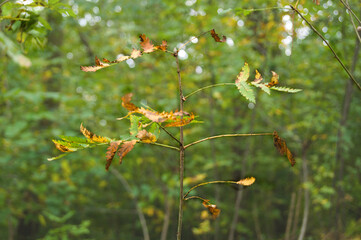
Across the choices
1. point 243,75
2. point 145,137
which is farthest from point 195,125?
point 145,137

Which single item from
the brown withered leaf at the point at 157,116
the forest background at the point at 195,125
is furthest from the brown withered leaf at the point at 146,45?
the forest background at the point at 195,125

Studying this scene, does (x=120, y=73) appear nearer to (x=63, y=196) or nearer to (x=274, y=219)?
(x=63, y=196)

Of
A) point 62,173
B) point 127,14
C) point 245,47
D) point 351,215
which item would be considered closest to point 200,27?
point 245,47

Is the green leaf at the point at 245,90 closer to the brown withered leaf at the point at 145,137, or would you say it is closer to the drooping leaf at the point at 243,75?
the drooping leaf at the point at 243,75

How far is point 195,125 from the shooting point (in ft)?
14.7

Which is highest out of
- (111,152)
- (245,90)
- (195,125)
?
(195,125)

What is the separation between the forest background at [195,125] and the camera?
Answer: 3037 millimetres

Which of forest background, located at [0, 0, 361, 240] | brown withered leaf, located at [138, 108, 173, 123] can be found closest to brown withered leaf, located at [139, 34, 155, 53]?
brown withered leaf, located at [138, 108, 173, 123]

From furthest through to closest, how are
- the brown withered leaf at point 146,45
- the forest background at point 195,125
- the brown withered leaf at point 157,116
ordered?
the forest background at point 195,125
the brown withered leaf at point 146,45
the brown withered leaf at point 157,116

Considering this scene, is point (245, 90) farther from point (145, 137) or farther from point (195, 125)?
point (195, 125)

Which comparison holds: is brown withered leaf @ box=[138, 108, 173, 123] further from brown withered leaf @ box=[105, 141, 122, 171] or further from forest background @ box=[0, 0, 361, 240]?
forest background @ box=[0, 0, 361, 240]

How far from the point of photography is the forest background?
3.04 metres

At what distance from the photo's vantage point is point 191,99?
454 cm

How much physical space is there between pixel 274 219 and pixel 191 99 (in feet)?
9.93
